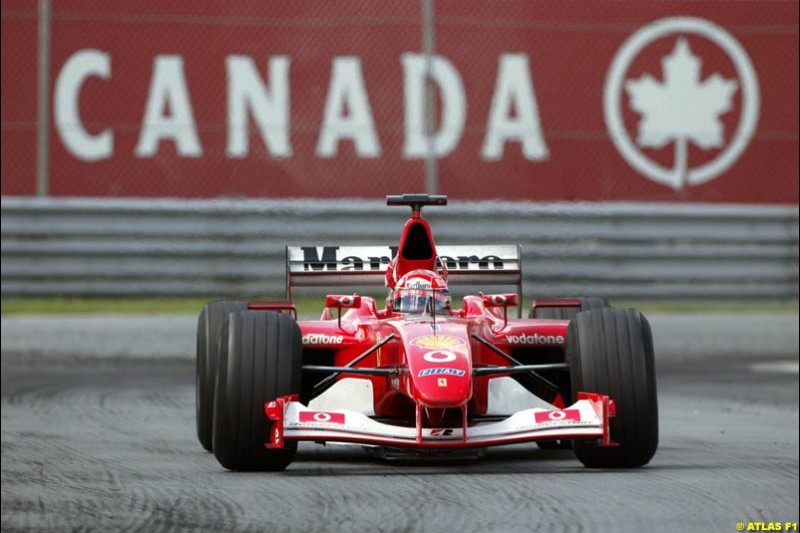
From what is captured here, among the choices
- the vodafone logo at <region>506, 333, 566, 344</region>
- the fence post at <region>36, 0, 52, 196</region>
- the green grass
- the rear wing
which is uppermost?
the fence post at <region>36, 0, 52, 196</region>

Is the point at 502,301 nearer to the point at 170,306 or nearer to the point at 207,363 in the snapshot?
the point at 207,363

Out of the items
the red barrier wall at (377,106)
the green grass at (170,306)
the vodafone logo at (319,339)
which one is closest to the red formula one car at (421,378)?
the vodafone logo at (319,339)

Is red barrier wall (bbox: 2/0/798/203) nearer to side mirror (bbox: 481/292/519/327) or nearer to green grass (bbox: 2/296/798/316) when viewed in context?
green grass (bbox: 2/296/798/316)

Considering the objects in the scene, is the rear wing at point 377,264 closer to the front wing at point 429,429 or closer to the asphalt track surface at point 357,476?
the asphalt track surface at point 357,476

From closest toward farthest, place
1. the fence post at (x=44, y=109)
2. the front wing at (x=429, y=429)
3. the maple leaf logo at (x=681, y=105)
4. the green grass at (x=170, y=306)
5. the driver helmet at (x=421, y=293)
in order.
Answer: the front wing at (x=429, y=429), the driver helmet at (x=421, y=293), the green grass at (x=170, y=306), the fence post at (x=44, y=109), the maple leaf logo at (x=681, y=105)

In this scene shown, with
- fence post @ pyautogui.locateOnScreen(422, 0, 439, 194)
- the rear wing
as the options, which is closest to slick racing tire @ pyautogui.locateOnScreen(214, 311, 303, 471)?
the rear wing

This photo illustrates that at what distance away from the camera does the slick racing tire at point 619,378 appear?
7102 millimetres

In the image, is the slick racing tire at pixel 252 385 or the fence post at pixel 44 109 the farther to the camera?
the fence post at pixel 44 109

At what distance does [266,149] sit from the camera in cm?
1588

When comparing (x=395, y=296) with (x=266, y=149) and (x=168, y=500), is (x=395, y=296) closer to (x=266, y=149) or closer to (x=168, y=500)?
(x=168, y=500)

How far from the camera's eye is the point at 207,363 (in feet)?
26.7

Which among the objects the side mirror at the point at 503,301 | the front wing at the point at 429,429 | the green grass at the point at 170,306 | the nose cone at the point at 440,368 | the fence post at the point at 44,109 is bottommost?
the front wing at the point at 429,429

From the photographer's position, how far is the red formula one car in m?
6.95

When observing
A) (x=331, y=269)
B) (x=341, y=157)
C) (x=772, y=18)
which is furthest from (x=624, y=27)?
(x=331, y=269)
